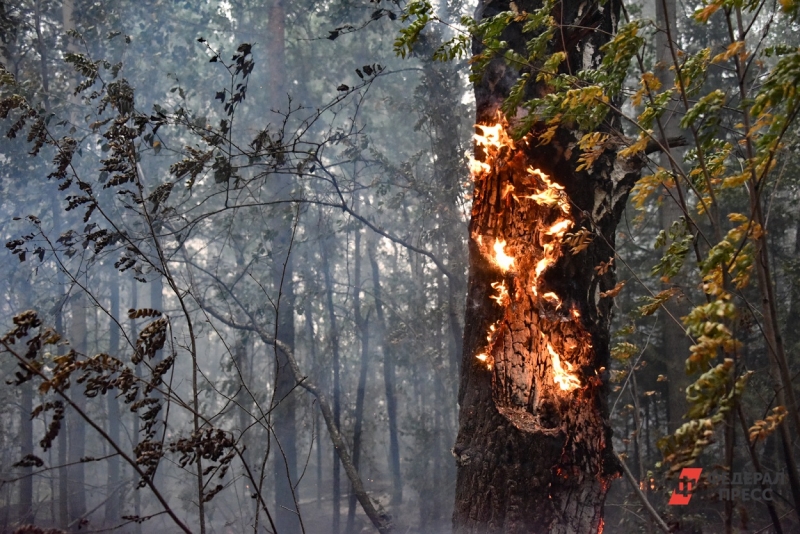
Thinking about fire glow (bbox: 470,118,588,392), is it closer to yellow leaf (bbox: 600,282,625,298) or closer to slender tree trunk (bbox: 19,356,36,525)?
yellow leaf (bbox: 600,282,625,298)

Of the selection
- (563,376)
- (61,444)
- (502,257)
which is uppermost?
(502,257)

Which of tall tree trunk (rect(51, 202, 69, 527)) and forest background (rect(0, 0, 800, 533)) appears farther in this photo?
tall tree trunk (rect(51, 202, 69, 527))

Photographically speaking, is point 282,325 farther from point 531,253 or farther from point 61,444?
point 531,253

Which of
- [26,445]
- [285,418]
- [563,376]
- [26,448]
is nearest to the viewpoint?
[563,376]

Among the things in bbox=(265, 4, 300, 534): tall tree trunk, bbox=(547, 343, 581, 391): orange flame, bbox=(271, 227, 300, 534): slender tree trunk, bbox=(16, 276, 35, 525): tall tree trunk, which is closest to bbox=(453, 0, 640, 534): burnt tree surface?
bbox=(547, 343, 581, 391): orange flame

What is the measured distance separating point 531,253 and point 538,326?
0.40m

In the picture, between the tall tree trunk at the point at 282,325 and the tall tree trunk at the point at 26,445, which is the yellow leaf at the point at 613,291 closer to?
the tall tree trunk at the point at 282,325

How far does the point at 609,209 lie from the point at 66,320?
18385mm

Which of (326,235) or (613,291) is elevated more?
(326,235)

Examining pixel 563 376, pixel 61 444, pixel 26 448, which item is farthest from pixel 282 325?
pixel 563 376

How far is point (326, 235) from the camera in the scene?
14648mm

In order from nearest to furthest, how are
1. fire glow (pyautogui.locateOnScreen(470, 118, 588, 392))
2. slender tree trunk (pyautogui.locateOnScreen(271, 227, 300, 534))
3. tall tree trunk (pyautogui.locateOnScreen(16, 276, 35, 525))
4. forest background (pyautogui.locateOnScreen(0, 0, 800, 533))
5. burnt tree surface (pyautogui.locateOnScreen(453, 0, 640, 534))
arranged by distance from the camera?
forest background (pyautogui.locateOnScreen(0, 0, 800, 533)), burnt tree surface (pyautogui.locateOnScreen(453, 0, 640, 534)), fire glow (pyautogui.locateOnScreen(470, 118, 588, 392)), slender tree trunk (pyautogui.locateOnScreen(271, 227, 300, 534)), tall tree trunk (pyautogui.locateOnScreen(16, 276, 35, 525))

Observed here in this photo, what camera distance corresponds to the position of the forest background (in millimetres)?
2121

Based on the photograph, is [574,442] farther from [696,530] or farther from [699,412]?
Answer: [696,530]
